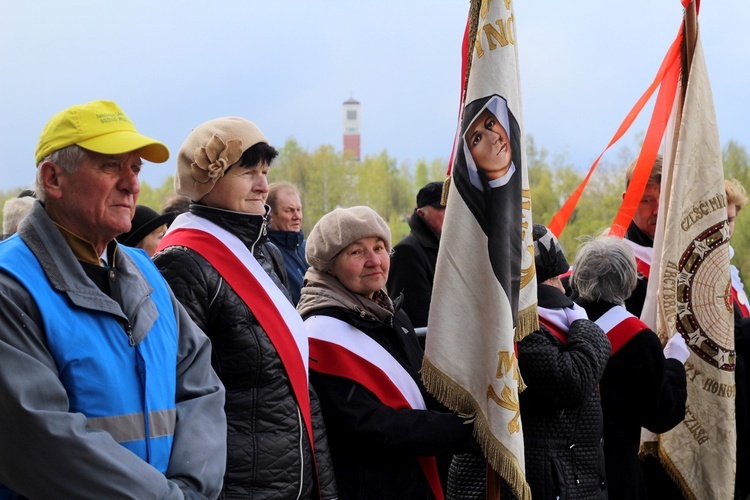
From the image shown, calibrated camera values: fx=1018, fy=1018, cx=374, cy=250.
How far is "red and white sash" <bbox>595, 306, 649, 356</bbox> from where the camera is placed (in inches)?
172

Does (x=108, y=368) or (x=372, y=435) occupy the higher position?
(x=108, y=368)

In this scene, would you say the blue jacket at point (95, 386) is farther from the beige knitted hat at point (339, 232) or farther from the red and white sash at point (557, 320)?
the red and white sash at point (557, 320)

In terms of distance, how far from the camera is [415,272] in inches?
240

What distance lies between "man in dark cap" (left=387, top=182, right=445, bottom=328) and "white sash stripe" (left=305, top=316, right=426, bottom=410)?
6.93ft

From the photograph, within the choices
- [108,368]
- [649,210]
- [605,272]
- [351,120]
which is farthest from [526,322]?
[351,120]

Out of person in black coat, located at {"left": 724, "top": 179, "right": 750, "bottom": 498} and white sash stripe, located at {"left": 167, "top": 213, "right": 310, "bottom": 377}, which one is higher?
white sash stripe, located at {"left": 167, "top": 213, "right": 310, "bottom": 377}

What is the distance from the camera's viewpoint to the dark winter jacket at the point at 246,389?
10.8 feet

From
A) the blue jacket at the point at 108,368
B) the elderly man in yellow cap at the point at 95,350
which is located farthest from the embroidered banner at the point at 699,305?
the blue jacket at the point at 108,368

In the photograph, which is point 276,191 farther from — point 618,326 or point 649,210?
point 618,326

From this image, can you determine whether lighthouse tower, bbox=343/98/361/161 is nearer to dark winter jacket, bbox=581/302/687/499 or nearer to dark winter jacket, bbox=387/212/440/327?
dark winter jacket, bbox=387/212/440/327

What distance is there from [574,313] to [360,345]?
3.01ft

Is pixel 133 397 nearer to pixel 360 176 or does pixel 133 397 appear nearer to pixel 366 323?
pixel 366 323

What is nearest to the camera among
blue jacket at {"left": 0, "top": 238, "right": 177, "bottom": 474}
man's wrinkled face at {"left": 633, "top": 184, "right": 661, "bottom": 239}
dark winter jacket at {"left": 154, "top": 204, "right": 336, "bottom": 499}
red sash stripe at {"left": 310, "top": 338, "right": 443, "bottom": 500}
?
blue jacket at {"left": 0, "top": 238, "right": 177, "bottom": 474}

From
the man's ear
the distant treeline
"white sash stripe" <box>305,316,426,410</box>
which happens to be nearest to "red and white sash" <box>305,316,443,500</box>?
"white sash stripe" <box>305,316,426,410</box>
